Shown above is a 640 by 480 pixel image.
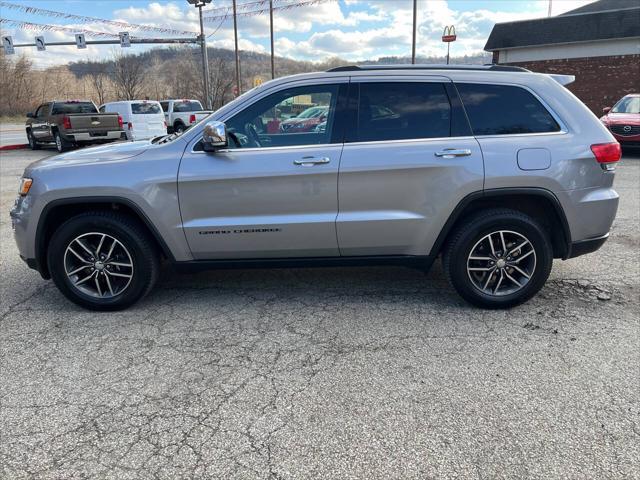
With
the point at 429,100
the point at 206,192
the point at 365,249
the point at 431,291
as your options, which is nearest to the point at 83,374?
the point at 206,192

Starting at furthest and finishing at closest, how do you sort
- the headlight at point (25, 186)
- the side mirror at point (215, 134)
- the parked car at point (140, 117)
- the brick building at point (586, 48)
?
the brick building at point (586, 48), the parked car at point (140, 117), the headlight at point (25, 186), the side mirror at point (215, 134)

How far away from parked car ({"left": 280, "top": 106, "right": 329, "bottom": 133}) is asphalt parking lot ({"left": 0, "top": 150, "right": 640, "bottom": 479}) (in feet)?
4.78

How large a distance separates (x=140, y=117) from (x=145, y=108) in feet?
1.97

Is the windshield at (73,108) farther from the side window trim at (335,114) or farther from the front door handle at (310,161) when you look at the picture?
the front door handle at (310,161)

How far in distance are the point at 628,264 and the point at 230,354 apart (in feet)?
13.7

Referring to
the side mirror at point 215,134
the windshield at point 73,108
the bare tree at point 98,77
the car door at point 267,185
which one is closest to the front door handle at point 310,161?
the car door at point 267,185

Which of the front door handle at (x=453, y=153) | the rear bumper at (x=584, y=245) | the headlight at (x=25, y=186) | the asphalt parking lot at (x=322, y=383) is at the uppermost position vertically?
the front door handle at (x=453, y=153)

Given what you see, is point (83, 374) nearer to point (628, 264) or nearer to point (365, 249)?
point (365, 249)

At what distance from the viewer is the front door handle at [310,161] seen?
11.9 feet

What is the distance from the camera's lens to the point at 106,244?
3920 mm

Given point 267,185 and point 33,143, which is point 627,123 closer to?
point 267,185

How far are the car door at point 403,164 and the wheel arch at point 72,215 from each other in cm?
152

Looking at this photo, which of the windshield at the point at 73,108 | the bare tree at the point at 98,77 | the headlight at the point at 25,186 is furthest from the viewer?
the bare tree at the point at 98,77

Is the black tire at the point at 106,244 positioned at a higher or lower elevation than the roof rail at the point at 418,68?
lower
